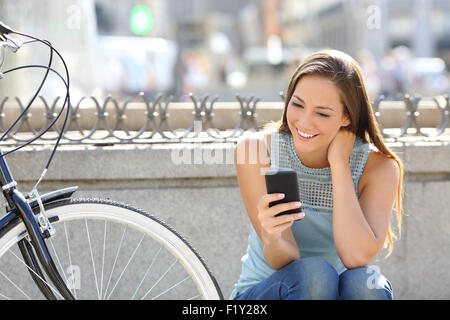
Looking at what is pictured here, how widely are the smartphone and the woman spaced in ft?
0.07

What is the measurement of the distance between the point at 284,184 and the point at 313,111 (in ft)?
1.33

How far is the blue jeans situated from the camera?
2.37 m

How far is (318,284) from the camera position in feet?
7.76

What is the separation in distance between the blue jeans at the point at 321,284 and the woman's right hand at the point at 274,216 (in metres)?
0.15

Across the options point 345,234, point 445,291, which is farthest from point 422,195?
point 345,234

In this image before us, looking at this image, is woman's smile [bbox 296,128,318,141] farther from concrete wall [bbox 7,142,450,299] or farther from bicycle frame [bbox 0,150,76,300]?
concrete wall [bbox 7,142,450,299]

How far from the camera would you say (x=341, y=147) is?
2611 millimetres

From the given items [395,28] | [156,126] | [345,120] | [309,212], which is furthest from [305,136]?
[395,28]

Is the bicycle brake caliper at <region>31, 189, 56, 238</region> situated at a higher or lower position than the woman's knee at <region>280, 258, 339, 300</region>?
higher

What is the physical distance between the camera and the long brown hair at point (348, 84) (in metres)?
2.51

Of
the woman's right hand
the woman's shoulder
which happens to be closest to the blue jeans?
the woman's right hand

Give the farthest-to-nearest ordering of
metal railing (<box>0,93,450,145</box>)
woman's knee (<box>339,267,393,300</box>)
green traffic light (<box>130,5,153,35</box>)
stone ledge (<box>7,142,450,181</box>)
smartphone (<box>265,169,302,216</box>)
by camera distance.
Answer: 1. green traffic light (<box>130,5,153,35</box>)
2. metal railing (<box>0,93,450,145</box>)
3. stone ledge (<box>7,142,450,181</box>)
4. woman's knee (<box>339,267,393,300</box>)
5. smartphone (<box>265,169,302,216</box>)

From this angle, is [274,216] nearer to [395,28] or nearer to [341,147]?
[341,147]

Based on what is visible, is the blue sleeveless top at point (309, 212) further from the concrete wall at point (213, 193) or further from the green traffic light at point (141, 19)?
the green traffic light at point (141, 19)
